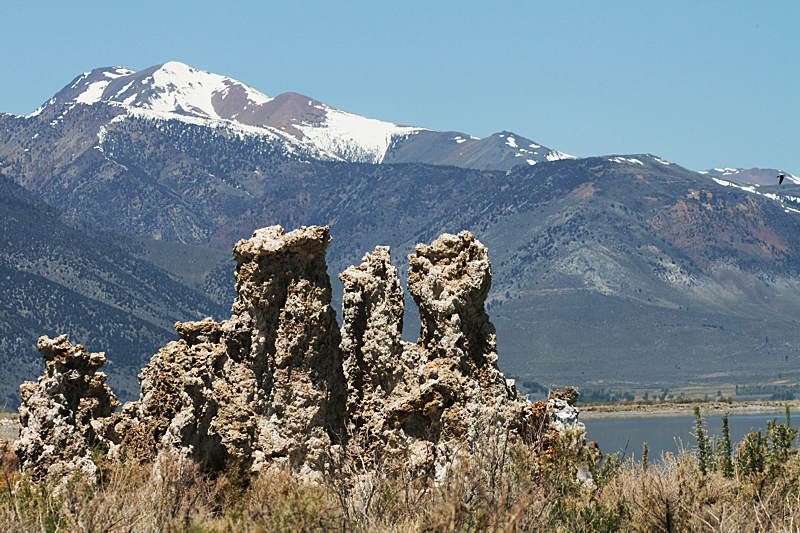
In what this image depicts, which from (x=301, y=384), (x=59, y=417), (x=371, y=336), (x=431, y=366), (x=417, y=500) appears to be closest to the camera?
(x=417, y=500)

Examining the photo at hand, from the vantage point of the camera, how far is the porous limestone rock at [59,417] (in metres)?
19.9

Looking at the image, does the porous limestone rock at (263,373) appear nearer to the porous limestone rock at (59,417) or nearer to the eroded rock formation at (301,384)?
the eroded rock formation at (301,384)

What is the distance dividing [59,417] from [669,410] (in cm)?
15448

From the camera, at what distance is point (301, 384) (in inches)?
834

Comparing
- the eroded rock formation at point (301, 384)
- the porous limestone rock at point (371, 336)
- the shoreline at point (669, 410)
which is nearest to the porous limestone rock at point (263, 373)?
the eroded rock formation at point (301, 384)

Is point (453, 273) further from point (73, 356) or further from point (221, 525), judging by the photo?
point (221, 525)

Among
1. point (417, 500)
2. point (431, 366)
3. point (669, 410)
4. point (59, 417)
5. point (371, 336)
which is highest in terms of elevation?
point (371, 336)

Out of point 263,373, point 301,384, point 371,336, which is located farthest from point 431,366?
point 263,373

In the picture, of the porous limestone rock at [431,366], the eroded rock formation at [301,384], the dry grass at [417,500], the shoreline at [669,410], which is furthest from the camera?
the shoreline at [669,410]

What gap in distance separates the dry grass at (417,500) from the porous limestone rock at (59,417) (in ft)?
1.29

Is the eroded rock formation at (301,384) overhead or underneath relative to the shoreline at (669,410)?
overhead

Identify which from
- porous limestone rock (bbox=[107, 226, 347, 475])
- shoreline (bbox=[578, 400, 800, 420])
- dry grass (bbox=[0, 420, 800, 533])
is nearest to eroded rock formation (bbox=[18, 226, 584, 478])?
porous limestone rock (bbox=[107, 226, 347, 475])

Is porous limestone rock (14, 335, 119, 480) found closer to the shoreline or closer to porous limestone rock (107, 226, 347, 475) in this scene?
porous limestone rock (107, 226, 347, 475)

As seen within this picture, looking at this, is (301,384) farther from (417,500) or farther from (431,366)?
(417,500)
